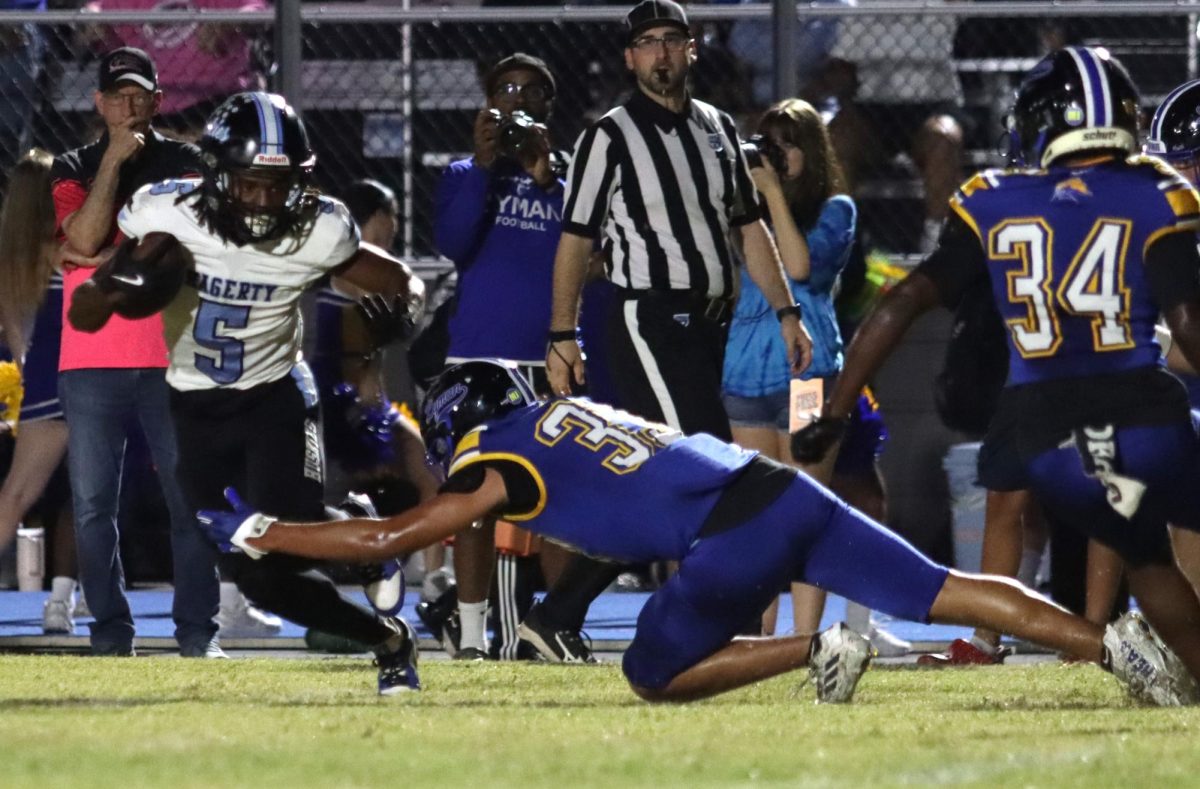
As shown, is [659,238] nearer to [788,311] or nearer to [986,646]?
[788,311]

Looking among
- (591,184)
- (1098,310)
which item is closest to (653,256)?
(591,184)

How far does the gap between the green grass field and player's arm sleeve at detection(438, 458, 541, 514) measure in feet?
1.74

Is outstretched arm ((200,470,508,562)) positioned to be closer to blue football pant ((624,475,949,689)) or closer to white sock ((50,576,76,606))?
blue football pant ((624,475,949,689))

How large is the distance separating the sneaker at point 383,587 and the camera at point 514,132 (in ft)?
6.64

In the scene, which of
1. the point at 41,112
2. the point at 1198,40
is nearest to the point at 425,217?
the point at 41,112

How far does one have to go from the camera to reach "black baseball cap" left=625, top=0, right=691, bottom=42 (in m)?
7.43

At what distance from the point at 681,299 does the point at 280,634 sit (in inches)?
108

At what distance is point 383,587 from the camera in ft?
21.3

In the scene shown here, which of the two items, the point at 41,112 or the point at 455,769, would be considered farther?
the point at 41,112

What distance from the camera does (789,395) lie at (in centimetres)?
820

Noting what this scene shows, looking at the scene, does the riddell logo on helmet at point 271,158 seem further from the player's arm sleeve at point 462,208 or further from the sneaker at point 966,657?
the sneaker at point 966,657

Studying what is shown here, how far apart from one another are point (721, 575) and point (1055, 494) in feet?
2.79

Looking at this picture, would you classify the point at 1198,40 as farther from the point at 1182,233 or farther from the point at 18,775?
the point at 18,775

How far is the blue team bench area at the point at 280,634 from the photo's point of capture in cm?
872
